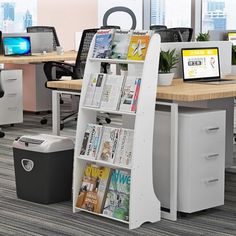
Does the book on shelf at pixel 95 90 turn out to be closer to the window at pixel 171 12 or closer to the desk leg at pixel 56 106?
the desk leg at pixel 56 106

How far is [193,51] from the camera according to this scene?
4887mm

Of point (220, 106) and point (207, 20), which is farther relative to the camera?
point (207, 20)

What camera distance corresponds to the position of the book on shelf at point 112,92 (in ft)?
13.1

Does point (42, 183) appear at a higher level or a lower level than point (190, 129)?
lower

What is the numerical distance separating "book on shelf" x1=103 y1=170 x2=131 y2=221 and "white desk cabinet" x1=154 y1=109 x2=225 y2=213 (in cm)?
27

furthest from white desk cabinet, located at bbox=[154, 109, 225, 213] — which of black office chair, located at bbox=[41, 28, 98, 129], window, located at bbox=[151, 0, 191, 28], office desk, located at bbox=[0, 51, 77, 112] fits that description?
window, located at bbox=[151, 0, 191, 28]

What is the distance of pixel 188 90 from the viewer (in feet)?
13.6

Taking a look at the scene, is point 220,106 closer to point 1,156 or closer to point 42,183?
point 42,183

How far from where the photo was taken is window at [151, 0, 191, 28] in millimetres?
11531

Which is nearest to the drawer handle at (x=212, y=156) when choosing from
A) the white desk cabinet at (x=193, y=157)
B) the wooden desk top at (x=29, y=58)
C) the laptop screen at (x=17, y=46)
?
the white desk cabinet at (x=193, y=157)

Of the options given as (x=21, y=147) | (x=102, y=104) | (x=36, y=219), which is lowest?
(x=36, y=219)

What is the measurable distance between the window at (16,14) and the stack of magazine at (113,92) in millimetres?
7936

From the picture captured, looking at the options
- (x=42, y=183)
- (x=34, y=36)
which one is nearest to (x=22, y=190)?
(x=42, y=183)

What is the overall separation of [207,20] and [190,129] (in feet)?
25.3
